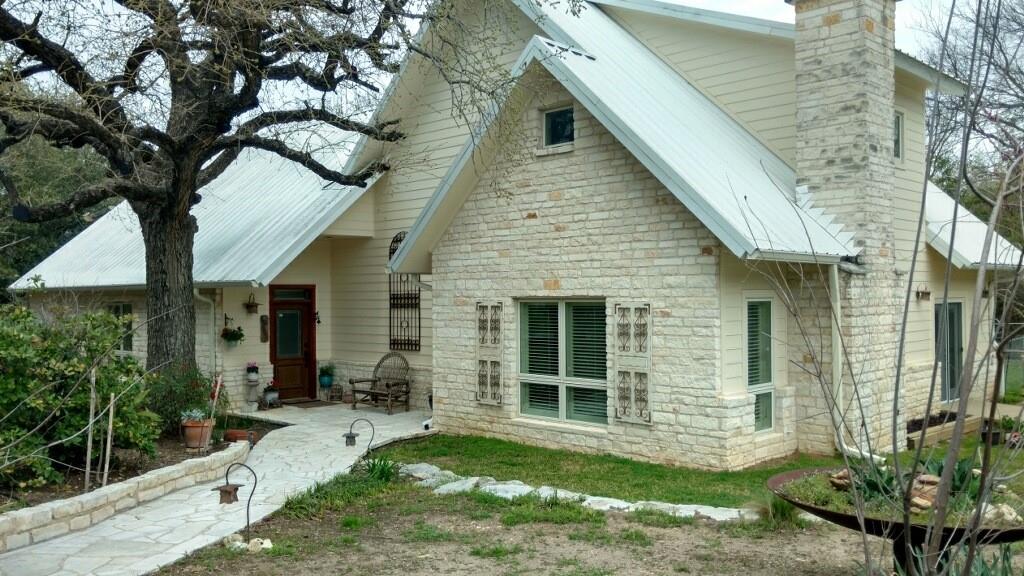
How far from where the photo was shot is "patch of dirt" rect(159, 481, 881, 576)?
6621 mm

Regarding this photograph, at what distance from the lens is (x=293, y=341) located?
1714 cm

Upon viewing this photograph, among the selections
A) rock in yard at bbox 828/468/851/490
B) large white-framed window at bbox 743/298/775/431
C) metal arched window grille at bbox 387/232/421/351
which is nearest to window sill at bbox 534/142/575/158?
large white-framed window at bbox 743/298/775/431

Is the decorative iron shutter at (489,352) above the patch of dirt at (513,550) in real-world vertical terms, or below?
above

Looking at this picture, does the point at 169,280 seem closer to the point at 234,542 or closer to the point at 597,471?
the point at 234,542

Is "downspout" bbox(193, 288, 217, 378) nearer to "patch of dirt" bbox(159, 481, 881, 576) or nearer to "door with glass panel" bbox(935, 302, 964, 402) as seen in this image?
"patch of dirt" bbox(159, 481, 881, 576)

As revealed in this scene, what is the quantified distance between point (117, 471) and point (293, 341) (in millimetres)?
7630

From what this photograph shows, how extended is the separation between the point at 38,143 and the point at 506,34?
324 inches

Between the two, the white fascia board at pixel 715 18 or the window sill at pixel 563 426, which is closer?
the window sill at pixel 563 426

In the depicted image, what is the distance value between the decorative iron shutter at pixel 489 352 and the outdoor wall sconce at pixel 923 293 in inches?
261

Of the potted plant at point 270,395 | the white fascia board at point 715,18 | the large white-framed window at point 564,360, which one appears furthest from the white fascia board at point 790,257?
the potted plant at point 270,395

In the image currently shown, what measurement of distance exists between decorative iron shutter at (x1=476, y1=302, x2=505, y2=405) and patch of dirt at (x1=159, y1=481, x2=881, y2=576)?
4.28m

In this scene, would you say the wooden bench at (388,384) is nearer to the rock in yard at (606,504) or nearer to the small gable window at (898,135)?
the rock in yard at (606,504)

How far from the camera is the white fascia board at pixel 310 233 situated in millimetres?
14461

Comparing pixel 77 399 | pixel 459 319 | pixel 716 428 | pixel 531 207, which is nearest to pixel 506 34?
pixel 531 207
